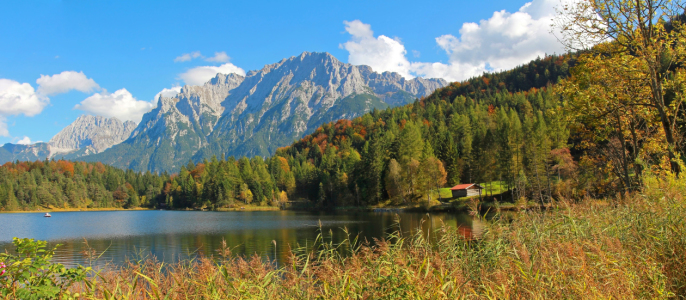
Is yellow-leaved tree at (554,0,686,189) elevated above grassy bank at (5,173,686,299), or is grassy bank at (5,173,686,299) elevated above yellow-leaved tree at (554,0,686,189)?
yellow-leaved tree at (554,0,686,189)

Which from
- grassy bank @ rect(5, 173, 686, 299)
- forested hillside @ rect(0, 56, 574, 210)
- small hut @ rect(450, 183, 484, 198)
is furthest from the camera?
small hut @ rect(450, 183, 484, 198)

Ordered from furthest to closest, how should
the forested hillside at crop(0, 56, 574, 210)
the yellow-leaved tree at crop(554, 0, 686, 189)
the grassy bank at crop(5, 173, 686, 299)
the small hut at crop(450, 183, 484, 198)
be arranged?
the small hut at crop(450, 183, 484, 198)
the forested hillside at crop(0, 56, 574, 210)
the yellow-leaved tree at crop(554, 0, 686, 189)
the grassy bank at crop(5, 173, 686, 299)

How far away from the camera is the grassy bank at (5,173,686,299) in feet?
16.1

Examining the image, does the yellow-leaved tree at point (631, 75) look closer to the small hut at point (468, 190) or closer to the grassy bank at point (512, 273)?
the grassy bank at point (512, 273)

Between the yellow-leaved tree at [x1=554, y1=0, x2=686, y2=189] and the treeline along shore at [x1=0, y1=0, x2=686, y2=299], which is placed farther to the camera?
the yellow-leaved tree at [x1=554, y1=0, x2=686, y2=189]

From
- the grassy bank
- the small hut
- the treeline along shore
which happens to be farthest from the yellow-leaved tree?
the small hut

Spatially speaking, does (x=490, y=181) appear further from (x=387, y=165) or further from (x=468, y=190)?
(x=387, y=165)

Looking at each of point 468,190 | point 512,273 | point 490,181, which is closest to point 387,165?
point 468,190

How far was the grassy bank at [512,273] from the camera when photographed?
4.92 meters

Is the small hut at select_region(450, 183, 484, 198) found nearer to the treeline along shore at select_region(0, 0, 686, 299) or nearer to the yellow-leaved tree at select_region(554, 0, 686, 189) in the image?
the treeline along shore at select_region(0, 0, 686, 299)

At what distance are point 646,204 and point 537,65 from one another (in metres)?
169

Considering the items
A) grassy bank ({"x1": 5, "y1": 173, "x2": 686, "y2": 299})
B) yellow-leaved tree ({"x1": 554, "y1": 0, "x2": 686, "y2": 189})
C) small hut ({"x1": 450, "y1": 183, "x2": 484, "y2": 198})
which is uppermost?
yellow-leaved tree ({"x1": 554, "y1": 0, "x2": 686, "y2": 189})

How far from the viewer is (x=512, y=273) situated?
576cm

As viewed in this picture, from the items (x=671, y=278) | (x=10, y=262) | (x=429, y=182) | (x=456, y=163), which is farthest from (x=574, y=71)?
(x=456, y=163)
